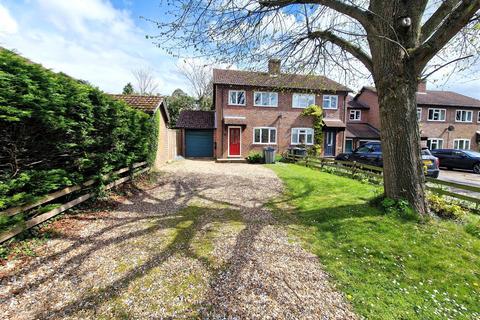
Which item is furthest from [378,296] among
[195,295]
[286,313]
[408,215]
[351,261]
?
[408,215]

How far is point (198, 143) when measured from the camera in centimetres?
2089

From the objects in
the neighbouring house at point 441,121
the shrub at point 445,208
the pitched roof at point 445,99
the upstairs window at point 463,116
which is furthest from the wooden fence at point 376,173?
the upstairs window at point 463,116

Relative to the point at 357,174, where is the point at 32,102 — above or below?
above

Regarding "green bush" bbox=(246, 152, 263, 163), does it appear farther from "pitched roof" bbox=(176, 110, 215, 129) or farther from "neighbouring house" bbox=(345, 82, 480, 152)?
"neighbouring house" bbox=(345, 82, 480, 152)

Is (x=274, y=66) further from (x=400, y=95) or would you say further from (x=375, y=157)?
(x=375, y=157)

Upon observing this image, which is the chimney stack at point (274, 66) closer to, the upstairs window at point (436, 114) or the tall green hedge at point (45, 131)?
Result: the tall green hedge at point (45, 131)

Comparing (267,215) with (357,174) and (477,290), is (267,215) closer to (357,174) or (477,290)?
(477,290)

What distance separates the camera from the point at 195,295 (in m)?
2.90

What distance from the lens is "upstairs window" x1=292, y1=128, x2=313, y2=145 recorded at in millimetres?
19625

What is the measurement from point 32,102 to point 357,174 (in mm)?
10884

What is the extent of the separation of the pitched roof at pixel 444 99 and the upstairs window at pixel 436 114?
71 centimetres

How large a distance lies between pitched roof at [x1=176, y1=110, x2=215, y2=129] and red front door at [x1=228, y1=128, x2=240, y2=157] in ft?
7.89

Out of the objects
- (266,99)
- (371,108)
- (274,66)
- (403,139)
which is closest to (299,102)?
(266,99)

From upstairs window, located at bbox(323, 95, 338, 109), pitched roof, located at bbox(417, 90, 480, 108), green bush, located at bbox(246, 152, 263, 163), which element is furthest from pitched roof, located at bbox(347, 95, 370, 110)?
green bush, located at bbox(246, 152, 263, 163)
